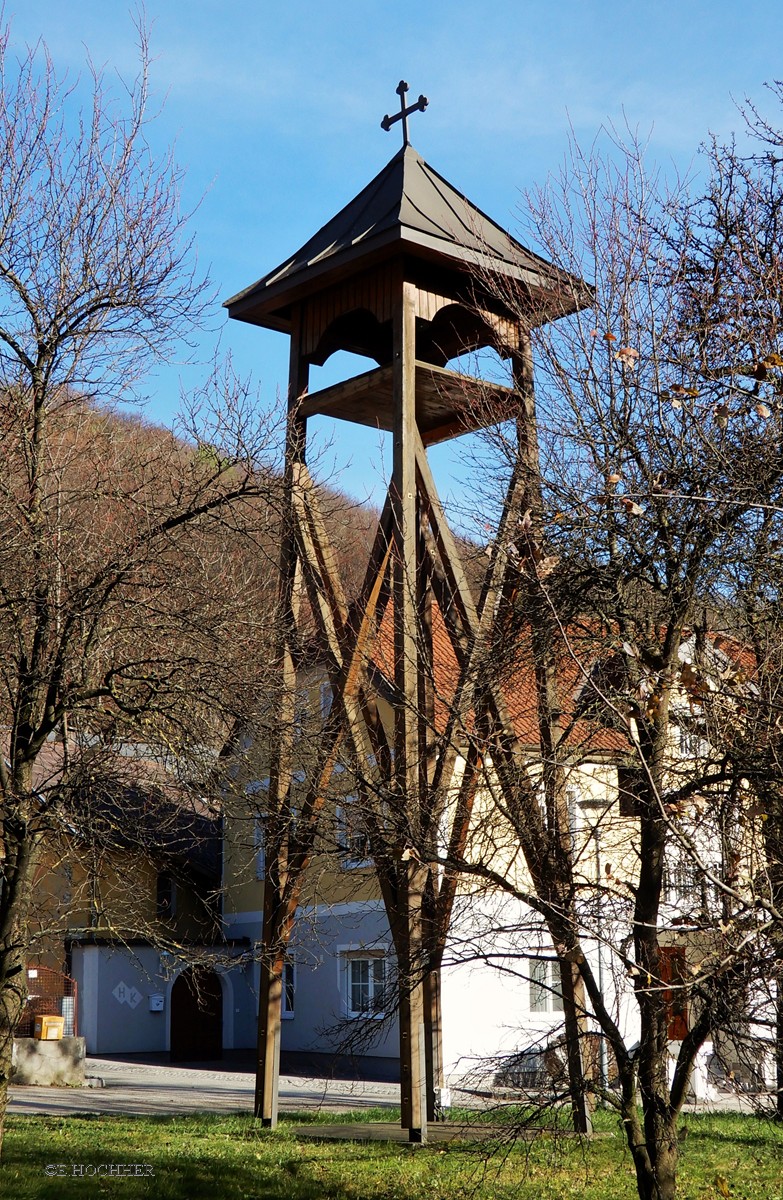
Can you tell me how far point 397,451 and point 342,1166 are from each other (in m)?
6.14

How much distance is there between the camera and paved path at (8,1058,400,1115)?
16078 mm

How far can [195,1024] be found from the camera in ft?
87.8

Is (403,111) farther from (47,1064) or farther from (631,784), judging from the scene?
(47,1064)

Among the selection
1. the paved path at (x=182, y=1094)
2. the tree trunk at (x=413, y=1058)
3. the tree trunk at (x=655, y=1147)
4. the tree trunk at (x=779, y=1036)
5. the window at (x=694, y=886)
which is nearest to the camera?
the window at (x=694, y=886)

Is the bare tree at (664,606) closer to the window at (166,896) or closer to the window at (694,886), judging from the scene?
the window at (694,886)

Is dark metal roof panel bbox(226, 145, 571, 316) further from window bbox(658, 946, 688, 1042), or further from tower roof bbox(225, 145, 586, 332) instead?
window bbox(658, 946, 688, 1042)

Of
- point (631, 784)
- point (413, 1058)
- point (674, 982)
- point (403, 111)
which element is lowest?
point (413, 1058)

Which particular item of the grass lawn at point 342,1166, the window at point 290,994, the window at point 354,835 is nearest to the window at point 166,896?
the window at point 290,994

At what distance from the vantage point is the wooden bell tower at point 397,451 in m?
10.4

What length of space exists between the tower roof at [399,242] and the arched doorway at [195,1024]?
1695 centimetres

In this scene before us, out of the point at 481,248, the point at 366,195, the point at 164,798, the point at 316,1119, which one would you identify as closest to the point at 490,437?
the point at 481,248

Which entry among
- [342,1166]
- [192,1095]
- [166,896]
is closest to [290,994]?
[166,896]

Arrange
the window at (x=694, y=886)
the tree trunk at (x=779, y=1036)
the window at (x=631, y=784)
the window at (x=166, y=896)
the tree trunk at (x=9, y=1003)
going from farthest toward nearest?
1. the window at (x=166, y=896)
2. the tree trunk at (x=9, y=1003)
3. the window at (x=631, y=784)
4. the tree trunk at (x=779, y=1036)
5. the window at (x=694, y=886)

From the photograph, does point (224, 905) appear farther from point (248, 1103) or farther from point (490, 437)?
point (490, 437)
